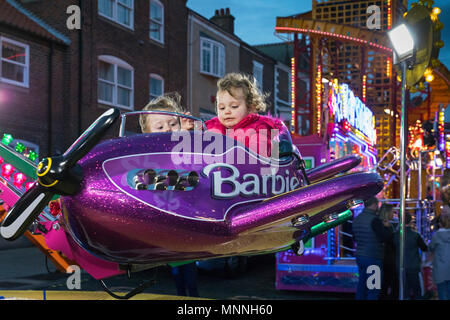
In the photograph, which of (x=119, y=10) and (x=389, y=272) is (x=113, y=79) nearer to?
(x=119, y=10)

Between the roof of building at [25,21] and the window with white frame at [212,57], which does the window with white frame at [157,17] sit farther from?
the window with white frame at [212,57]

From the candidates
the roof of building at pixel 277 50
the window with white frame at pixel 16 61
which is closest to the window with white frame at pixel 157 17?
the window with white frame at pixel 16 61

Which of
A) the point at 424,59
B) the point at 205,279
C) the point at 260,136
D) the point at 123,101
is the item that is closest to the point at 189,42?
the point at 123,101

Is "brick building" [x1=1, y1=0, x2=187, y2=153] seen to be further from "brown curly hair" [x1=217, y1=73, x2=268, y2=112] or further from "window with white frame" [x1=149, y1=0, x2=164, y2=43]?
"brown curly hair" [x1=217, y1=73, x2=268, y2=112]

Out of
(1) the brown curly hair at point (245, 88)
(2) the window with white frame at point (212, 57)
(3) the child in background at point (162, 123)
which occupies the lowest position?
(3) the child in background at point (162, 123)

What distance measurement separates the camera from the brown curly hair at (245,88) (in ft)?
4.81

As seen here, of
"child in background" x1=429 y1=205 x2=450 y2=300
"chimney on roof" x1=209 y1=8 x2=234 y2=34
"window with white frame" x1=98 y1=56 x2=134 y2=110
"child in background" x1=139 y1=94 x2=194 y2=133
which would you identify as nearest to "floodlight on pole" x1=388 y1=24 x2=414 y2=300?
"child in background" x1=139 y1=94 x2=194 y2=133

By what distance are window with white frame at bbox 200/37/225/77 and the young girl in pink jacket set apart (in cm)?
1827

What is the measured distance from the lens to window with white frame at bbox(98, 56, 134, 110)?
34.6 ft

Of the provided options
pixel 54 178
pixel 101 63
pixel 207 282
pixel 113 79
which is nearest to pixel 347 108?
pixel 207 282

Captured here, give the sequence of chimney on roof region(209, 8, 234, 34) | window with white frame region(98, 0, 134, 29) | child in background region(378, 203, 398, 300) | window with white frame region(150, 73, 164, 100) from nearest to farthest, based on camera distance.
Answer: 1. child in background region(378, 203, 398, 300)
2. window with white frame region(98, 0, 134, 29)
3. window with white frame region(150, 73, 164, 100)
4. chimney on roof region(209, 8, 234, 34)

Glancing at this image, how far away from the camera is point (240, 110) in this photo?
4.77 feet

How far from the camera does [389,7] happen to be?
12.6m
